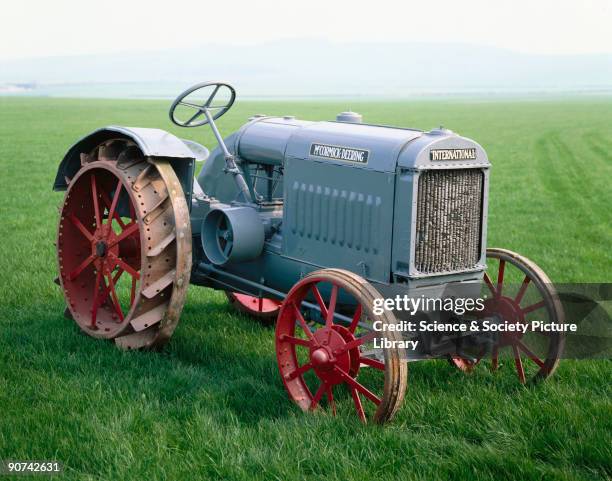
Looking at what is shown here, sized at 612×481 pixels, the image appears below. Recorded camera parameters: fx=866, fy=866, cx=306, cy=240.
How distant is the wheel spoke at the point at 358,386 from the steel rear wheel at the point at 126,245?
1342 mm

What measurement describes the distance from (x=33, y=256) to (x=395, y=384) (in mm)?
5652

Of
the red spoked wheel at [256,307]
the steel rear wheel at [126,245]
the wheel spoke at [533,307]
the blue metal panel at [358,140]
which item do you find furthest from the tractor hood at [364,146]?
the red spoked wheel at [256,307]

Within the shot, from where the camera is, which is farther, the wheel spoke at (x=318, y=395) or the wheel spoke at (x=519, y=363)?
the wheel spoke at (x=519, y=363)

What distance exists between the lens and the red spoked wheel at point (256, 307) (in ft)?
22.3

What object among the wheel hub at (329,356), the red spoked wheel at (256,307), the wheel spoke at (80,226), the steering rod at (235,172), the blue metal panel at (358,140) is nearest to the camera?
the wheel hub at (329,356)

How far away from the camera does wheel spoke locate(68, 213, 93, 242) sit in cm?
609

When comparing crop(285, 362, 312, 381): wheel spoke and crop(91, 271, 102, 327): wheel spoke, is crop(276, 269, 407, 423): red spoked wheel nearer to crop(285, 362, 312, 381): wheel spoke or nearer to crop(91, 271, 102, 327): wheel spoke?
crop(285, 362, 312, 381): wheel spoke

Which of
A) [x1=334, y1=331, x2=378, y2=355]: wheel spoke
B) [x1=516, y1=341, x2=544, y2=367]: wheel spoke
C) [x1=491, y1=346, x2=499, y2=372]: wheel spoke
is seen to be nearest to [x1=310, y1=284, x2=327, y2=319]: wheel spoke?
[x1=334, y1=331, x2=378, y2=355]: wheel spoke

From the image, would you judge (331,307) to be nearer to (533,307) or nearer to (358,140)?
(358,140)

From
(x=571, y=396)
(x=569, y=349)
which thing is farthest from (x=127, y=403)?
(x=569, y=349)

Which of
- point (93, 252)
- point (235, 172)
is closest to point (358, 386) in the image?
point (235, 172)

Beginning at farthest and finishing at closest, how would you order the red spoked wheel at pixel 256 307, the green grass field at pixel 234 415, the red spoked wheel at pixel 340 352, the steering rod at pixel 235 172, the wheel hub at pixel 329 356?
1. the red spoked wheel at pixel 256 307
2. the steering rod at pixel 235 172
3. the wheel hub at pixel 329 356
4. the red spoked wheel at pixel 340 352
5. the green grass field at pixel 234 415

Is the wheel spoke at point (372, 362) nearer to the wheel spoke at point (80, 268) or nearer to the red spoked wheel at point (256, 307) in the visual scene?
the red spoked wheel at point (256, 307)

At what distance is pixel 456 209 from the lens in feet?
16.3
